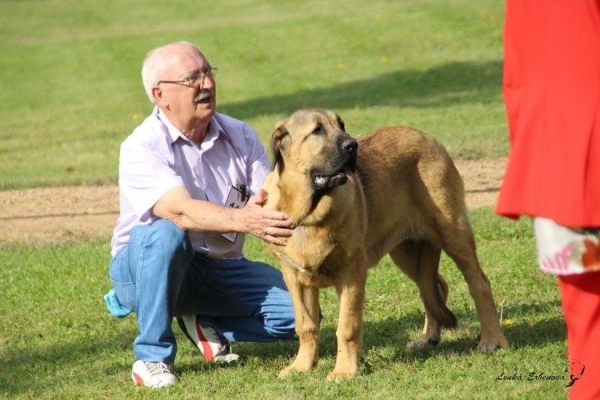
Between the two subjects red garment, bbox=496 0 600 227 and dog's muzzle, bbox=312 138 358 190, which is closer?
red garment, bbox=496 0 600 227

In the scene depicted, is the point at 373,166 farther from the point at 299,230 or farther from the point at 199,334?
the point at 199,334

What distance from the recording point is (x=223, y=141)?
6.39 metres

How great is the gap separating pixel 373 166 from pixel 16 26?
26.3m

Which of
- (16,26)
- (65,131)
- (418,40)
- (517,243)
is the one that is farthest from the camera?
(16,26)

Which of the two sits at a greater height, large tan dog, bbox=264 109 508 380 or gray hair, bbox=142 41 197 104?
gray hair, bbox=142 41 197 104

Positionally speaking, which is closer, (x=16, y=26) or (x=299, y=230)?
(x=299, y=230)

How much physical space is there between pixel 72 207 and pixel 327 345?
5.69 m

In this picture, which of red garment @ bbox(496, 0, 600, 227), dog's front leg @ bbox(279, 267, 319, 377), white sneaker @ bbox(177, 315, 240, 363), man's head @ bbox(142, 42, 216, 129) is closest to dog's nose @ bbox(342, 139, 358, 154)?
dog's front leg @ bbox(279, 267, 319, 377)

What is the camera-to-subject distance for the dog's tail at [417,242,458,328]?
21.3ft

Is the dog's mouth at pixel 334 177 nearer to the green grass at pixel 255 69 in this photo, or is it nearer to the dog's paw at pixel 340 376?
the dog's paw at pixel 340 376

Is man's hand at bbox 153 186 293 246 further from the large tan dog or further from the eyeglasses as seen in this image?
the eyeglasses

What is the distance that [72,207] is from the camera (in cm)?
1165

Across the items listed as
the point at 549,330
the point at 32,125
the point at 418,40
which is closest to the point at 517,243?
the point at 549,330

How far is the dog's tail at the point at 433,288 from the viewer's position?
256 inches
